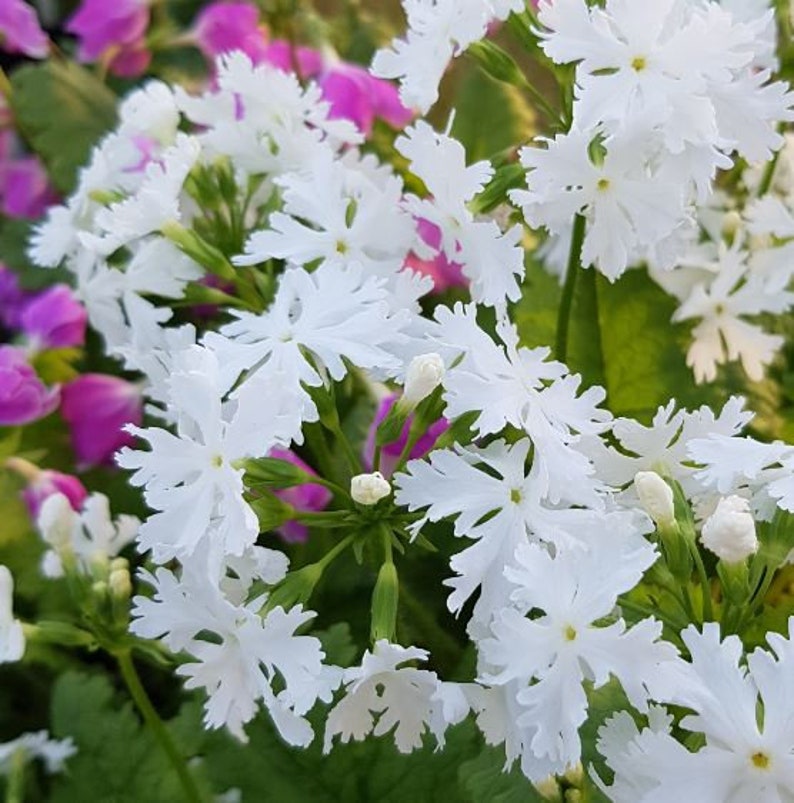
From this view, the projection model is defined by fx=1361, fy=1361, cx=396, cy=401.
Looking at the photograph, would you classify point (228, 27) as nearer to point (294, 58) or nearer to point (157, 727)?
point (294, 58)

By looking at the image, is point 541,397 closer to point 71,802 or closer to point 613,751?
point 613,751

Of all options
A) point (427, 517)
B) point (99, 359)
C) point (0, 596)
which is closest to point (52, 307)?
point (99, 359)

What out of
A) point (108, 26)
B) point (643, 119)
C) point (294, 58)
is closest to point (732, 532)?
point (643, 119)

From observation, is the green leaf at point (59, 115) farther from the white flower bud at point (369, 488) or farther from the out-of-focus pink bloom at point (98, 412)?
the white flower bud at point (369, 488)

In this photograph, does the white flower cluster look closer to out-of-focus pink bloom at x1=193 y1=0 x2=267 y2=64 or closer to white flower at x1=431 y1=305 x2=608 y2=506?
white flower at x1=431 y1=305 x2=608 y2=506

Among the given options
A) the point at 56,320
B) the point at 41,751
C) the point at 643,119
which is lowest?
the point at 41,751

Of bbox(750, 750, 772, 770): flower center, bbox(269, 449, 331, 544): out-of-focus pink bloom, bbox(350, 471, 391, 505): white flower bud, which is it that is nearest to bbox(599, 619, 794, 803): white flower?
bbox(750, 750, 772, 770): flower center

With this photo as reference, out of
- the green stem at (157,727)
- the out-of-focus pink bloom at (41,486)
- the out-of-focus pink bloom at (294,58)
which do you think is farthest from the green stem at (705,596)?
the out-of-focus pink bloom at (294,58)
